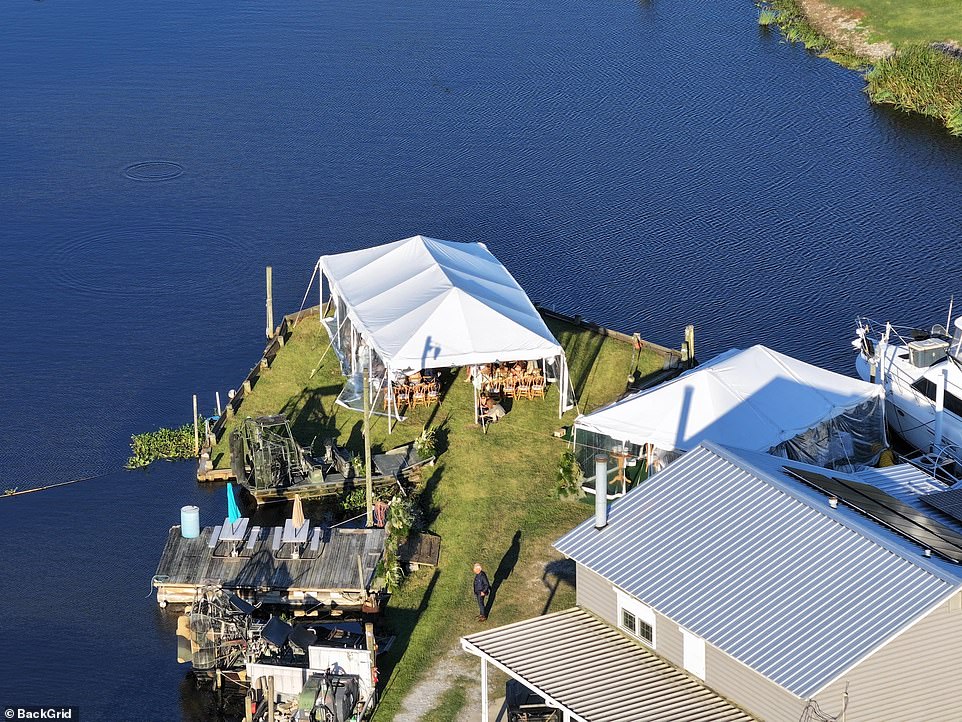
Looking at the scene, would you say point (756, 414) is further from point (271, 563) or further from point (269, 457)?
point (269, 457)

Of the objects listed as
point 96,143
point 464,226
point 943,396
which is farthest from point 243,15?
point 943,396

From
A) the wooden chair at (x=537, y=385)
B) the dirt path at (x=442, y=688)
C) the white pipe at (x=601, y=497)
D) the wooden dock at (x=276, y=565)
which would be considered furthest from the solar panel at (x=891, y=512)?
the wooden chair at (x=537, y=385)

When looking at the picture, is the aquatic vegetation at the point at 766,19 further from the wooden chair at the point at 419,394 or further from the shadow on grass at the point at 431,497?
the shadow on grass at the point at 431,497

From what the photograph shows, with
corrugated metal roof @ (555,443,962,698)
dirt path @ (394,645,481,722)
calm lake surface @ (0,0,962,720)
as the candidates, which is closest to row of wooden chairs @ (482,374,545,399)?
calm lake surface @ (0,0,962,720)

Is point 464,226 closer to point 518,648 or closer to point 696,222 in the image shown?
point 696,222

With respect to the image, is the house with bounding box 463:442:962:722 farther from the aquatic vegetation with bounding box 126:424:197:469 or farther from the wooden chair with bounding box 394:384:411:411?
the aquatic vegetation with bounding box 126:424:197:469

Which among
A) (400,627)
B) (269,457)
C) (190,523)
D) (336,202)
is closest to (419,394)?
(269,457)

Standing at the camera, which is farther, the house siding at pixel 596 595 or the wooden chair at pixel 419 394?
the wooden chair at pixel 419 394

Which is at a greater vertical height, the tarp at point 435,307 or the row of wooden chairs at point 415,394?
the tarp at point 435,307

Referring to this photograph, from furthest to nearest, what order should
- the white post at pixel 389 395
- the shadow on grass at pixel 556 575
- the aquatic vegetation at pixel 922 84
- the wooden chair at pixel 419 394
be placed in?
the aquatic vegetation at pixel 922 84, the wooden chair at pixel 419 394, the white post at pixel 389 395, the shadow on grass at pixel 556 575
